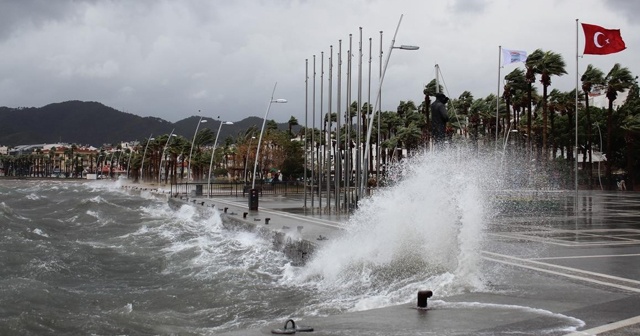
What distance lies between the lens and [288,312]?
12.0 meters

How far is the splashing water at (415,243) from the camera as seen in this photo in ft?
40.6

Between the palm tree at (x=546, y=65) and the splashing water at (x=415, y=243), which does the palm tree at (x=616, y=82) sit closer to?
the palm tree at (x=546, y=65)

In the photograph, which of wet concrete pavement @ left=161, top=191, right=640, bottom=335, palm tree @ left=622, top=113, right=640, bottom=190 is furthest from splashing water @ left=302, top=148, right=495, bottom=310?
palm tree @ left=622, top=113, right=640, bottom=190

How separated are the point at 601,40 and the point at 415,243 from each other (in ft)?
82.4

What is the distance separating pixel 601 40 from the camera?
34375 mm

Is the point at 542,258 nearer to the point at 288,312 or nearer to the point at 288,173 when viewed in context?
the point at 288,312

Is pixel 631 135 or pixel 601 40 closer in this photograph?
pixel 601 40

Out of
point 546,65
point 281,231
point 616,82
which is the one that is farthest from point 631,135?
point 281,231

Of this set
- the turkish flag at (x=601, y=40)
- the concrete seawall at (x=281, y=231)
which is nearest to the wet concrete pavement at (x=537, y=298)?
the concrete seawall at (x=281, y=231)

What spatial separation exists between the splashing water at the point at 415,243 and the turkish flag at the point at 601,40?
21.5 meters

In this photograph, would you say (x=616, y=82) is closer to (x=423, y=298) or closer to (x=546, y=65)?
(x=546, y=65)

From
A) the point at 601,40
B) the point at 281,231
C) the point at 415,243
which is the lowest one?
the point at 281,231

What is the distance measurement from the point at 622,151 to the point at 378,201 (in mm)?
66267

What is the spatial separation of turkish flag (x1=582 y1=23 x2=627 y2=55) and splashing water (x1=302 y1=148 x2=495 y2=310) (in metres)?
21.5
